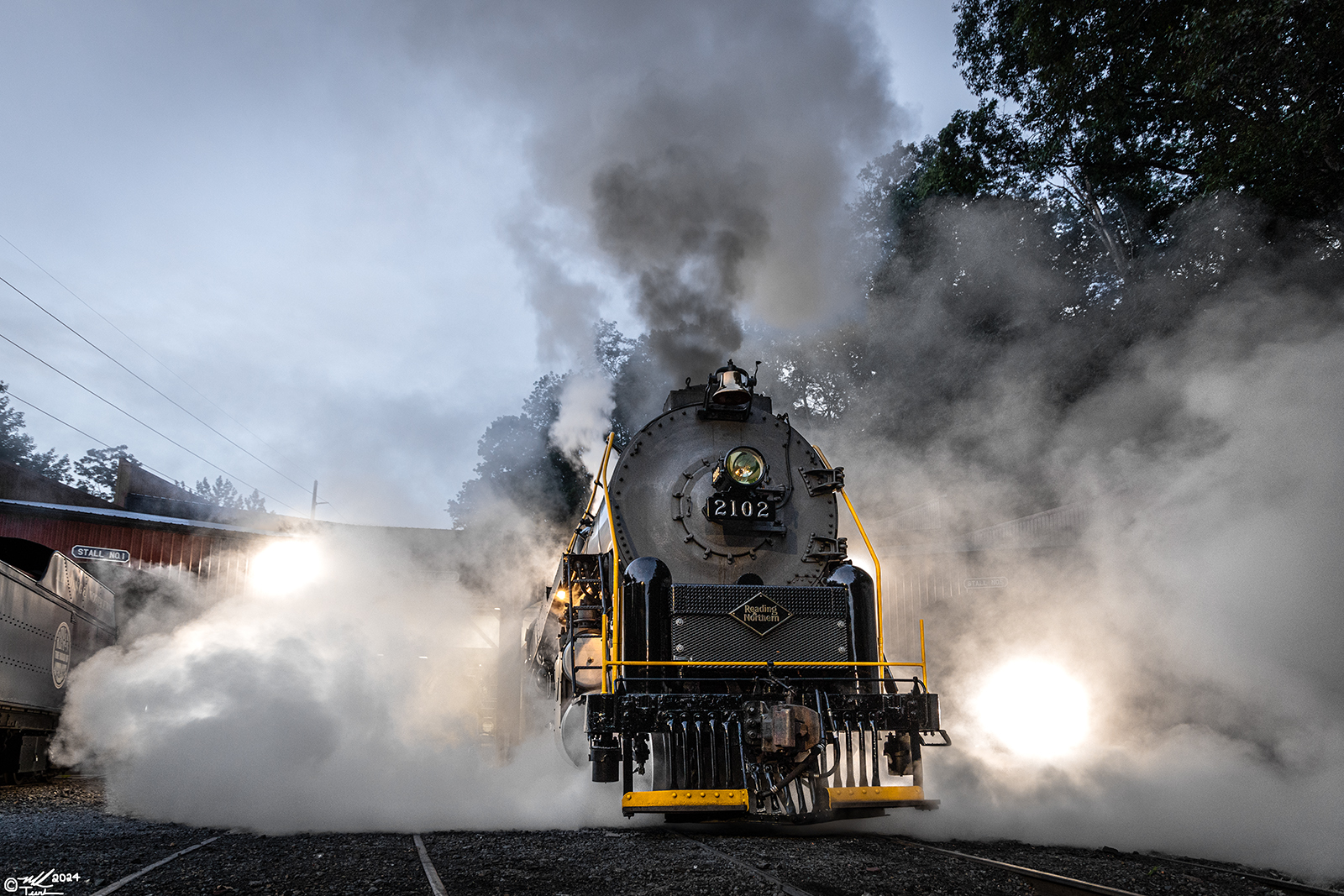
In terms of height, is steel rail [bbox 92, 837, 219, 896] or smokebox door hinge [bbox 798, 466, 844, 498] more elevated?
smokebox door hinge [bbox 798, 466, 844, 498]

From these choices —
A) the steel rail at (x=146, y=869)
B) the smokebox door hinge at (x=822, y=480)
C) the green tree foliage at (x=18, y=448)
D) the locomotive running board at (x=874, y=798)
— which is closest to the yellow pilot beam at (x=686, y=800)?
the locomotive running board at (x=874, y=798)

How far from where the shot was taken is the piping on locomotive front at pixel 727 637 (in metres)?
5.07

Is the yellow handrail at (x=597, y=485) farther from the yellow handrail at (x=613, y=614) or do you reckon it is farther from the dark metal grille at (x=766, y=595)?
the dark metal grille at (x=766, y=595)

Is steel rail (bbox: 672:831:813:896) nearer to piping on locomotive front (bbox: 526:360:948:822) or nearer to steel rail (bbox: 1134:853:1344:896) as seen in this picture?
piping on locomotive front (bbox: 526:360:948:822)

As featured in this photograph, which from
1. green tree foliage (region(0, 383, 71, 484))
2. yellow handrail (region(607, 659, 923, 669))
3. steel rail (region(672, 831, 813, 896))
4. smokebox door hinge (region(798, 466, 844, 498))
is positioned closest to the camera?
steel rail (region(672, 831, 813, 896))

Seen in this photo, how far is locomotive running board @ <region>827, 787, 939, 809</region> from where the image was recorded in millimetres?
5023

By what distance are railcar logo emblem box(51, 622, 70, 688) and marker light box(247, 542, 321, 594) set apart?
6.69m

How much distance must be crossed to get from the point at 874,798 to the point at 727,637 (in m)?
1.36

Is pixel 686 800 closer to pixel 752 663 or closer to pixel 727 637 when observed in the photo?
pixel 752 663

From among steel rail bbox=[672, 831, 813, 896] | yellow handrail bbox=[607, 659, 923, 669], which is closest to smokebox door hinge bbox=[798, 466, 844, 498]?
yellow handrail bbox=[607, 659, 923, 669]

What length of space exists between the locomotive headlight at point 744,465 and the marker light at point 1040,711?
21.5 ft

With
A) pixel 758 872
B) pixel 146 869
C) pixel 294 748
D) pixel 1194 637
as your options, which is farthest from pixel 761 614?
pixel 1194 637

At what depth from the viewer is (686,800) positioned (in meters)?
4.86

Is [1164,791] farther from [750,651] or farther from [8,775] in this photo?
[8,775]
